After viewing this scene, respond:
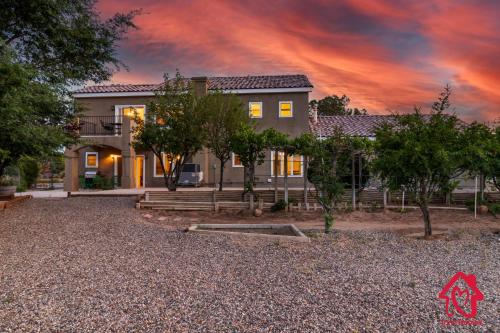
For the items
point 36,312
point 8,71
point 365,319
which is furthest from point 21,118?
point 365,319

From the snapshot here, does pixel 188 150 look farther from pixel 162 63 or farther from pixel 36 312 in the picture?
pixel 36 312

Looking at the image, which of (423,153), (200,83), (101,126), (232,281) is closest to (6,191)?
(101,126)

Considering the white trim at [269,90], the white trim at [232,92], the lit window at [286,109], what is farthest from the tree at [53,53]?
the lit window at [286,109]

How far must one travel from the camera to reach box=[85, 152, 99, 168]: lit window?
85.9 feet

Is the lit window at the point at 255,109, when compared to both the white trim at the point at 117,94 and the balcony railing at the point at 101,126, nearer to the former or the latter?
the white trim at the point at 117,94

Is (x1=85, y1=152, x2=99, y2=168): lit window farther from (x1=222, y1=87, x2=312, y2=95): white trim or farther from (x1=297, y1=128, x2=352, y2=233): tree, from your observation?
(x1=297, y1=128, x2=352, y2=233): tree

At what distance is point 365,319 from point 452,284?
2245 millimetres

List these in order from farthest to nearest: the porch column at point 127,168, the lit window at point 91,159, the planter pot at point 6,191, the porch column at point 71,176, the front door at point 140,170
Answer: the lit window at point 91,159
the front door at point 140,170
the porch column at point 127,168
the porch column at point 71,176
the planter pot at point 6,191

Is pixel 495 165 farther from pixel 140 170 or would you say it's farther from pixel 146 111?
pixel 140 170

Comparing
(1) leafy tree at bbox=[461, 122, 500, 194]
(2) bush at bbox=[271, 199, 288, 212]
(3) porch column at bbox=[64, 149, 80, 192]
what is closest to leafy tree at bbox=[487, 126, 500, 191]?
(1) leafy tree at bbox=[461, 122, 500, 194]

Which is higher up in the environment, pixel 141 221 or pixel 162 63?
pixel 162 63

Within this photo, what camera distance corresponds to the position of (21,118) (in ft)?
28.3

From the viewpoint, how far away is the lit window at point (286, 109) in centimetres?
2433
